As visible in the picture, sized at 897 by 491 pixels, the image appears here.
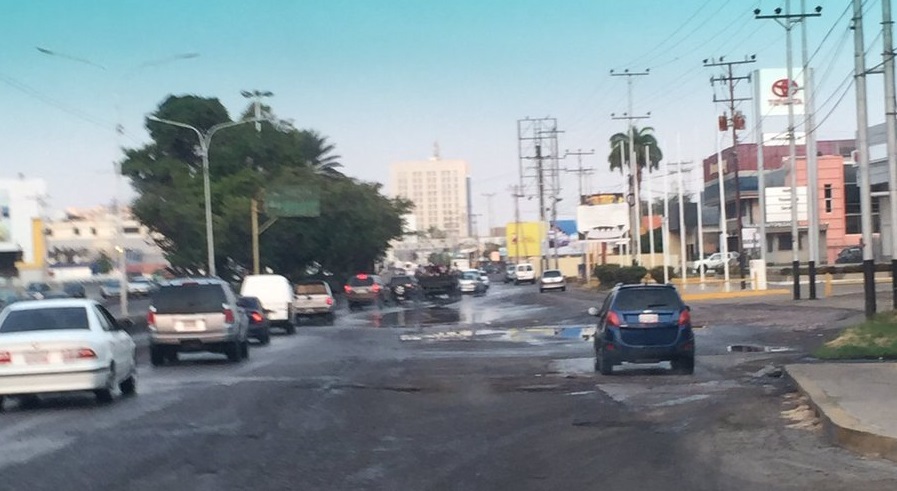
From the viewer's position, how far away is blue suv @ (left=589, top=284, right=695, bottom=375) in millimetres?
21000

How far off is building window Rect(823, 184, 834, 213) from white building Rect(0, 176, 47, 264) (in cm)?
5277

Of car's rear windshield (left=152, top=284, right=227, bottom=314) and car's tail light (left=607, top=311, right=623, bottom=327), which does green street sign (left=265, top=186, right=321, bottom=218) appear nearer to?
car's rear windshield (left=152, top=284, right=227, bottom=314)

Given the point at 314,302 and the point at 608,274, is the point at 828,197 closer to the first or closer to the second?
the point at 608,274

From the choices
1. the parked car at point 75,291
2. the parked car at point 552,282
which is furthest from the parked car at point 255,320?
the parked car at point 552,282

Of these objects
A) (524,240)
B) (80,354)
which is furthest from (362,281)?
(524,240)

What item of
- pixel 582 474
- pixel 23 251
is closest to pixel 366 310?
pixel 23 251

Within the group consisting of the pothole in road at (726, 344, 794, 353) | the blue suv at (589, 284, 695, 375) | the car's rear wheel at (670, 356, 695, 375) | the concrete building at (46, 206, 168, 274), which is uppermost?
the concrete building at (46, 206, 168, 274)

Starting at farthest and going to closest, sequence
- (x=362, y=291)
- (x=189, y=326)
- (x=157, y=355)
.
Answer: (x=362, y=291), (x=157, y=355), (x=189, y=326)

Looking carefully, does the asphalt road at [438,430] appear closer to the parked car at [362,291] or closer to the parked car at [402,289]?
the parked car at [362,291]

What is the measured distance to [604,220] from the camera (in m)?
89.6

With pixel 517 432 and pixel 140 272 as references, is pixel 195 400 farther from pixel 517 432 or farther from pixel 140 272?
pixel 140 272

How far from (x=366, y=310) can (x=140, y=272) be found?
46238 millimetres

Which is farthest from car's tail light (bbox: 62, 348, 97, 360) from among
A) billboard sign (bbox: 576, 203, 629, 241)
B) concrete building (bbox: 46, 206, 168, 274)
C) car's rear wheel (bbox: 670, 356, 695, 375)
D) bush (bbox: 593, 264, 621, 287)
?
billboard sign (bbox: 576, 203, 629, 241)

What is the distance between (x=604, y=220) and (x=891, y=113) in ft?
204
